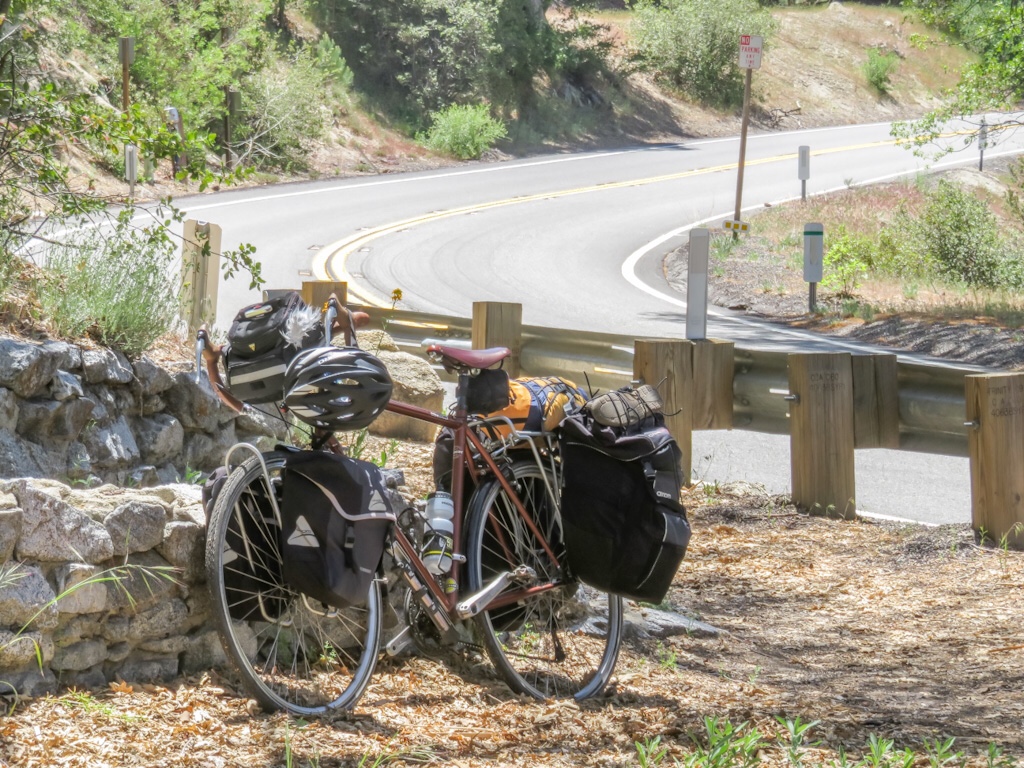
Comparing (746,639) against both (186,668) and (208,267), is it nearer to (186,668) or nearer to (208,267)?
(186,668)

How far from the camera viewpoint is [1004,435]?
248 inches

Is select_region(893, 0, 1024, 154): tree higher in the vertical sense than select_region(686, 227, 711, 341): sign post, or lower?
higher

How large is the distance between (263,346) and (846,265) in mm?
16106

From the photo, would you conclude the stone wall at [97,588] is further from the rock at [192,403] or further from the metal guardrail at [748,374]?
the metal guardrail at [748,374]

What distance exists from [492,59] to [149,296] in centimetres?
2881

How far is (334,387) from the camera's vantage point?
12.3ft

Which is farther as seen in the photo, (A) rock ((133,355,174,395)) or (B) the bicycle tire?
(A) rock ((133,355,174,395))

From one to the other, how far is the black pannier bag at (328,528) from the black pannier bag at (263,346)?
10.0 inches

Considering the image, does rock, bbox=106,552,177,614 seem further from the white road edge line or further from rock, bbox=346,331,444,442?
the white road edge line

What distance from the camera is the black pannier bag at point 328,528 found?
3727mm

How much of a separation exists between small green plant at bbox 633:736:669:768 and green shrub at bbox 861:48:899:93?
47.7 metres

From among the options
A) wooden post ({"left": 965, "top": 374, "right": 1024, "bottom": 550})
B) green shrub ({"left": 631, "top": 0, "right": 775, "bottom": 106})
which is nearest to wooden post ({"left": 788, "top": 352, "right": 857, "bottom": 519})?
wooden post ({"left": 965, "top": 374, "right": 1024, "bottom": 550})

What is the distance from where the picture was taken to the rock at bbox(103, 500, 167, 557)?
3758mm

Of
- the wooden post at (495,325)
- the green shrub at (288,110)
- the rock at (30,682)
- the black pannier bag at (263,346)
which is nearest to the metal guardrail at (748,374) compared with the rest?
the wooden post at (495,325)
